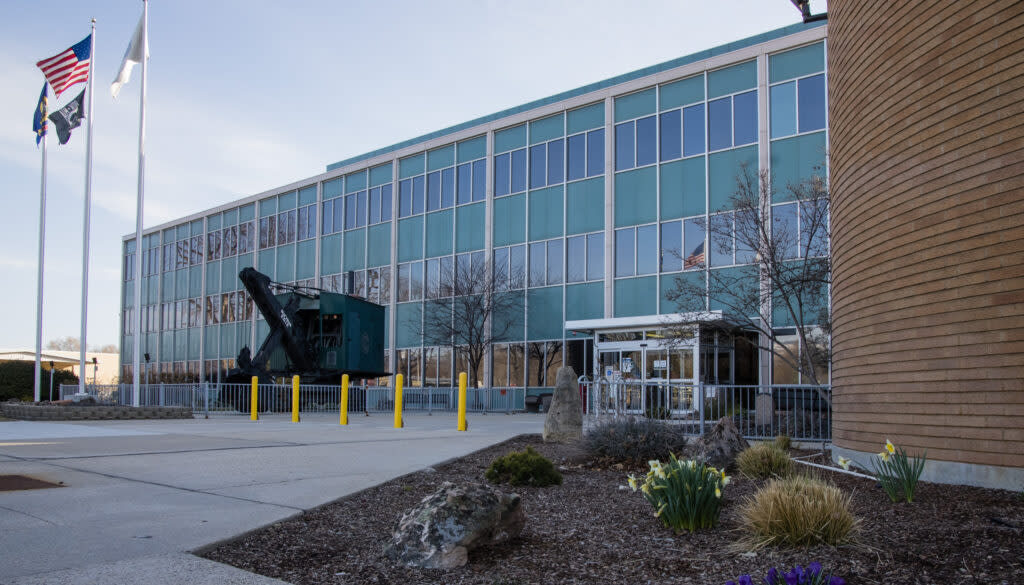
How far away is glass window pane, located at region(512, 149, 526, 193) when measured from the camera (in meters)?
33.4

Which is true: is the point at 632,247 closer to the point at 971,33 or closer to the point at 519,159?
the point at 519,159

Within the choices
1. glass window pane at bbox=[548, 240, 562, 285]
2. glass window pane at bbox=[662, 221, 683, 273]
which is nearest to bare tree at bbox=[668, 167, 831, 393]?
glass window pane at bbox=[662, 221, 683, 273]

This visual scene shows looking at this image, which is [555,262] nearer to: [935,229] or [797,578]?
[935,229]

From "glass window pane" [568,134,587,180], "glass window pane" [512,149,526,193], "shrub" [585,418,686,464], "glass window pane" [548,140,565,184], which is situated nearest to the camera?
"shrub" [585,418,686,464]

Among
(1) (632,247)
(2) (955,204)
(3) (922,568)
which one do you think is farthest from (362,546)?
(1) (632,247)

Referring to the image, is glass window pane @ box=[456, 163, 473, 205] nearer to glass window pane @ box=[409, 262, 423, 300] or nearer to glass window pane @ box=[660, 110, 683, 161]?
glass window pane @ box=[409, 262, 423, 300]

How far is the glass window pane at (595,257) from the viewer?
99.0ft

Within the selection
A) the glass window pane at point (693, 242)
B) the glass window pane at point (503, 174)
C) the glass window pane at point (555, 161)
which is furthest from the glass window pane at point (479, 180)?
the glass window pane at point (693, 242)

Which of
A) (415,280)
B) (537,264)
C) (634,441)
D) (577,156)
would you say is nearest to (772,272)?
(634,441)

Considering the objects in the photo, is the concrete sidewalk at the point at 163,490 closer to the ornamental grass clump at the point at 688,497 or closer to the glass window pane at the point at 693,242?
the ornamental grass clump at the point at 688,497

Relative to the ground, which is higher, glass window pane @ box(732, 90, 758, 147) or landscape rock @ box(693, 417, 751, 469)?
glass window pane @ box(732, 90, 758, 147)

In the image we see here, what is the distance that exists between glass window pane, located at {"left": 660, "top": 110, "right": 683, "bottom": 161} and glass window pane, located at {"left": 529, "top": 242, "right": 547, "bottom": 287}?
6483 mm

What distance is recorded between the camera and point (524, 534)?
589cm

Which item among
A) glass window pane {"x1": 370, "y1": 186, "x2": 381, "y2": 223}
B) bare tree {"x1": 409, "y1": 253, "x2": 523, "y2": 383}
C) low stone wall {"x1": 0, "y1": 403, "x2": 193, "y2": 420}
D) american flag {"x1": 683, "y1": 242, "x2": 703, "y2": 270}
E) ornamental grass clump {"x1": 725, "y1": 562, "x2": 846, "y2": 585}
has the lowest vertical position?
low stone wall {"x1": 0, "y1": 403, "x2": 193, "y2": 420}
